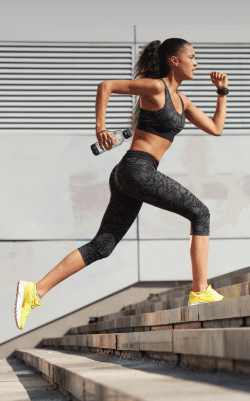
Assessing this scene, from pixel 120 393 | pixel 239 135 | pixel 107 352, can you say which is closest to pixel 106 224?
pixel 107 352

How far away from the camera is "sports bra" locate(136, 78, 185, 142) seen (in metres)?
2.55

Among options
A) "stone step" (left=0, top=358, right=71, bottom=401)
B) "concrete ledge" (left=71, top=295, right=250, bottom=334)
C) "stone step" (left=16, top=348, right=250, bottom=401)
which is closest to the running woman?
"concrete ledge" (left=71, top=295, right=250, bottom=334)

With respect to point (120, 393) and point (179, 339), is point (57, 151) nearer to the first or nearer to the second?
point (179, 339)

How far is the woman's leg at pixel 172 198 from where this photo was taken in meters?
2.46

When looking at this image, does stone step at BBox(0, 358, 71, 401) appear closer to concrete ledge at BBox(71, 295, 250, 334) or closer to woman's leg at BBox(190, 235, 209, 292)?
concrete ledge at BBox(71, 295, 250, 334)

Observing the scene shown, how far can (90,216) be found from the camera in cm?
635

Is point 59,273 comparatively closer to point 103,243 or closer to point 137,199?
point 103,243

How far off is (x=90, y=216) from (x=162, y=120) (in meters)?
3.91

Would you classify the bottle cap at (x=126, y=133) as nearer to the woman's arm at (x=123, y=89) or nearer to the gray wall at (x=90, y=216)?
the woman's arm at (x=123, y=89)

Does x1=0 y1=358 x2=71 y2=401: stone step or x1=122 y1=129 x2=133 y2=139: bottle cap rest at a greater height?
x1=122 y1=129 x2=133 y2=139: bottle cap

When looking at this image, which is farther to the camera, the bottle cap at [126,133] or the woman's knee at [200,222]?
the bottle cap at [126,133]

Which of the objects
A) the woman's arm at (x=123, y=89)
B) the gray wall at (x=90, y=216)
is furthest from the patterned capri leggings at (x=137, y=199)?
the gray wall at (x=90, y=216)

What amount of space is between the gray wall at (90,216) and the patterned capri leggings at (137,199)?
3659 millimetres

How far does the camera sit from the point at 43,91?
6.70 meters
